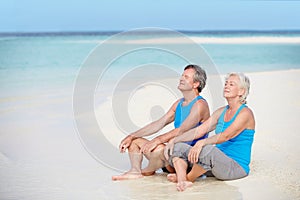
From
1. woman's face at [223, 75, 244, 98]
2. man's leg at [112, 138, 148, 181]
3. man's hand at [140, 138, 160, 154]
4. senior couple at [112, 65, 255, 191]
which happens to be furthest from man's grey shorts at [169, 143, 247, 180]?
woman's face at [223, 75, 244, 98]

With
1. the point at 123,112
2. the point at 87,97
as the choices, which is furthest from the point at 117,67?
the point at 123,112

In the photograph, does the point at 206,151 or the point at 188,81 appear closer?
the point at 206,151

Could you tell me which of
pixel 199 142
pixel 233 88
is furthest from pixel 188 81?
pixel 199 142

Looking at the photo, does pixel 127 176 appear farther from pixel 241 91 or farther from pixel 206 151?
pixel 241 91

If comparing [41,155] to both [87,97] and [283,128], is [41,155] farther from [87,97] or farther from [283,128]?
[87,97]

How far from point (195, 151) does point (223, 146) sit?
0.29 m

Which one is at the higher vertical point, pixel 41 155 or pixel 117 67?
pixel 117 67

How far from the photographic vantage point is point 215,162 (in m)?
3.61

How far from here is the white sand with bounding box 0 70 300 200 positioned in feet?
11.6

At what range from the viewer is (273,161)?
14.1ft

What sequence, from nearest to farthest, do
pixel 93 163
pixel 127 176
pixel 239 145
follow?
pixel 239 145 < pixel 127 176 < pixel 93 163

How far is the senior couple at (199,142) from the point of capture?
11.9 feet

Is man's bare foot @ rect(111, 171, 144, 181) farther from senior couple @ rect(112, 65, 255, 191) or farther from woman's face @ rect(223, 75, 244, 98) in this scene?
woman's face @ rect(223, 75, 244, 98)

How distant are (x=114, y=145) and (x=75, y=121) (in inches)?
44.5
